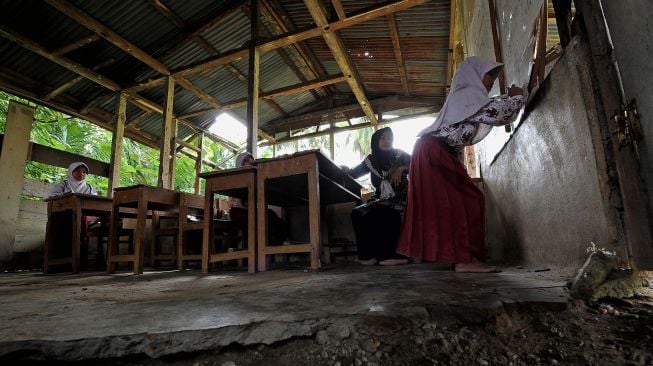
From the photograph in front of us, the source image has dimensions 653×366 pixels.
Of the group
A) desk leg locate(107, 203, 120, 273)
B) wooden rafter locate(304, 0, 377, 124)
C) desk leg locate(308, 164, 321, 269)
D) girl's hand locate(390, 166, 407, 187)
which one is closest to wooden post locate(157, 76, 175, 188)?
desk leg locate(107, 203, 120, 273)

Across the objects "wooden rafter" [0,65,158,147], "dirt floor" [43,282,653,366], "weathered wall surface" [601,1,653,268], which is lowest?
"dirt floor" [43,282,653,366]

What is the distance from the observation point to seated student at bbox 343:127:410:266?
11.5 feet

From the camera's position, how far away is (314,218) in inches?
112

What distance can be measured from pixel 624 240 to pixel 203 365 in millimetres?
1541

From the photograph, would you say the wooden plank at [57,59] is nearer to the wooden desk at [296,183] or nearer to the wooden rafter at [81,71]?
the wooden rafter at [81,71]

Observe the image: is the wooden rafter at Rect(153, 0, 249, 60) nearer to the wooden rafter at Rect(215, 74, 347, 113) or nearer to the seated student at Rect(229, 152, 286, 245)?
the wooden rafter at Rect(215, 74, 347, 113)

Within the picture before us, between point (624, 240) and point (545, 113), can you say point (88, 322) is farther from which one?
point (545, 113)

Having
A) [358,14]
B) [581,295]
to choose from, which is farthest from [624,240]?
[358,14]

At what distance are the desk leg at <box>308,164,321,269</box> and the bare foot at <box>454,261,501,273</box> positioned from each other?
1.13 m

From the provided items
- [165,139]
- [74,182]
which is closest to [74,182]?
[74,182]

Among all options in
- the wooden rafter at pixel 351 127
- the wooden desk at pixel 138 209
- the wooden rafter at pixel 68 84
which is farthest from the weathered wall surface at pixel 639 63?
the wooden rafter at pixel 351 127

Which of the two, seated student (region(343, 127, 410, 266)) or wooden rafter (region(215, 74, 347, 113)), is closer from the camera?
seated student (region(343, 127, 410, 266))

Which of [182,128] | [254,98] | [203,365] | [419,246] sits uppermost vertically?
[182,128]

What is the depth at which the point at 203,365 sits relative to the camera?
2.82ft
